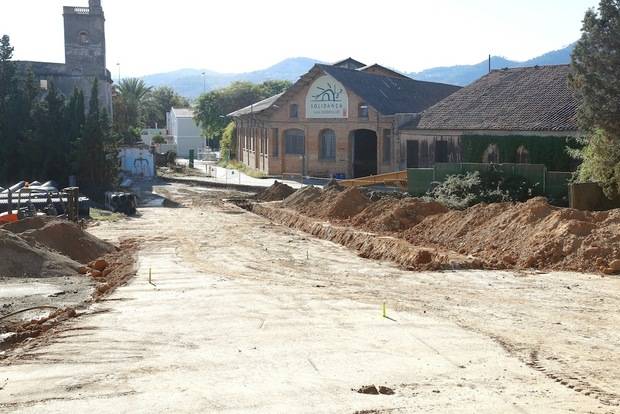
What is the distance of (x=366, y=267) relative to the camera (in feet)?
72.1

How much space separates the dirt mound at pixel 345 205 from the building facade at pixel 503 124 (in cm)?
768

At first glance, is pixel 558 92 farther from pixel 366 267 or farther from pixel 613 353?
pixel 613 353

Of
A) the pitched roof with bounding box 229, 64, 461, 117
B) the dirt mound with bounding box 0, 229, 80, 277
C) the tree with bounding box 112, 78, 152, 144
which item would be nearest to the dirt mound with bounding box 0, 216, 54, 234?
the dirt mound with bounding box 0, 229, 80, 277

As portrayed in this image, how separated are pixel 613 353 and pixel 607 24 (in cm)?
1665

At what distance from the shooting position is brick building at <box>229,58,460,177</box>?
148 ft

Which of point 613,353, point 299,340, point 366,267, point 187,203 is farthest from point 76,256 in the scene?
point 187,203

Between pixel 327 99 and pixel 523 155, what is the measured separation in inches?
633

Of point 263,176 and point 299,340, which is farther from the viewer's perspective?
point 263,176

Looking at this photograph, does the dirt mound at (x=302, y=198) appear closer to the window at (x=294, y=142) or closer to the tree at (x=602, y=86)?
the tree at (x=602, y=86)

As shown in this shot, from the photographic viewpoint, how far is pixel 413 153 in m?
42.2

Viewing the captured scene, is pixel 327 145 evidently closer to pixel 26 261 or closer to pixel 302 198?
pixel 302 198

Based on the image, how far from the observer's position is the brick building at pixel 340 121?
4525cm

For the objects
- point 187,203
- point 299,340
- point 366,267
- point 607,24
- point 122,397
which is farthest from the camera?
point 187,203

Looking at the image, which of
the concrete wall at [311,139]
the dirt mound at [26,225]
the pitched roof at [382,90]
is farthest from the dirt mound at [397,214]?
the pitched roof at [382,90]
